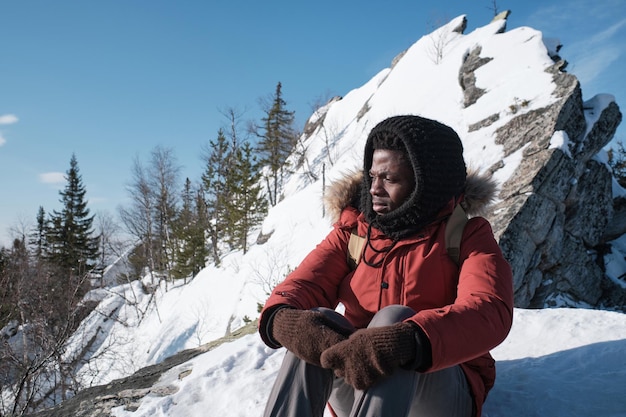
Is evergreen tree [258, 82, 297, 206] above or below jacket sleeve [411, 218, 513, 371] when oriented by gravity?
above

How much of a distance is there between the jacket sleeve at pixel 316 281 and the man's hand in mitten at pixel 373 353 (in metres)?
0.44

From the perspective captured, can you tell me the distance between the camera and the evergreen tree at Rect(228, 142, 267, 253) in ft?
87.4

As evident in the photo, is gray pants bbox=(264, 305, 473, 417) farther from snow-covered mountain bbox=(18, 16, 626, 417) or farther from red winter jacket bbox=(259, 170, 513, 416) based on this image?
snow-covered mountain bbox=(18, 16, 626, 417)

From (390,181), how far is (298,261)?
43.6 ft

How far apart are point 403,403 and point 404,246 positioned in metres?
0.73

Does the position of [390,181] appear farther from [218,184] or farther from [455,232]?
[218,184]

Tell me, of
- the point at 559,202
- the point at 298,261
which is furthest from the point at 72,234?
the point at 559,202

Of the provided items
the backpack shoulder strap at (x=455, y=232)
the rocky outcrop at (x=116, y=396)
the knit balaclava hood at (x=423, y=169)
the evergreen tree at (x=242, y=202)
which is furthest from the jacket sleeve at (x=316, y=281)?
the evergreen tree at (x=242, y=202)

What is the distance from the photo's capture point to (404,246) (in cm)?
188

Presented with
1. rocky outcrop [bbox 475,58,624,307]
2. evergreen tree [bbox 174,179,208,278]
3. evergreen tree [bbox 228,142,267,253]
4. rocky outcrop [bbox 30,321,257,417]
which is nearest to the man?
rocky outcrop [bbox 30,321,257,417]

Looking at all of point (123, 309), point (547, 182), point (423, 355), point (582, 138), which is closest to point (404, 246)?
point (423, 355)

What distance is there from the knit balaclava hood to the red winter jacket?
0.19ft

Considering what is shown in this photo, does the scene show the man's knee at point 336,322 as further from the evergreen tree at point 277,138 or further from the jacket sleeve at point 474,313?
the evergreen tree at point 277,138

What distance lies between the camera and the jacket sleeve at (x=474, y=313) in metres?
1.35
